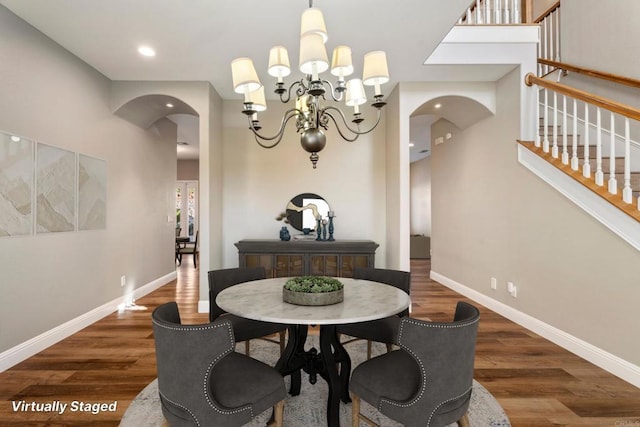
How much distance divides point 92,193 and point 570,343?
4.85m

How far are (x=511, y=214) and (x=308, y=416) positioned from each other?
10.0 ft

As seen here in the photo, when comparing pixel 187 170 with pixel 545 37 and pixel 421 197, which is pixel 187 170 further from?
pixel 545 37

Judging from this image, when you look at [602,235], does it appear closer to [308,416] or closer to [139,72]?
[308,416]

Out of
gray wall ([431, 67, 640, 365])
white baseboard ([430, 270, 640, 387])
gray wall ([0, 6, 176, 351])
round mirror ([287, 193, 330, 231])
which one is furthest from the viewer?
round mirror ([287, 193, 330, 231])

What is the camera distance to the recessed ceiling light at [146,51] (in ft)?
10.3

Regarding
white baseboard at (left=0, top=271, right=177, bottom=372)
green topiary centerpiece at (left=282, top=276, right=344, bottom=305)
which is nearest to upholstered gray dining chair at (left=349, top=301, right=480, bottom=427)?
green topiary centerpiece at (left=282, top=276, right=344, bottom=305)

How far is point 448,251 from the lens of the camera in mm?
5367

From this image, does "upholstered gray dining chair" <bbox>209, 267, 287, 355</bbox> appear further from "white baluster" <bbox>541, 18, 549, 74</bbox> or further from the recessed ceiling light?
"white baluster" <bbox>541, 18, 549, 74</bbox>

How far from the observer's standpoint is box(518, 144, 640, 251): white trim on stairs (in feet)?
7.72

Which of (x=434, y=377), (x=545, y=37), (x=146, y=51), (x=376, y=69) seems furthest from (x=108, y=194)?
(x=545, y=37)

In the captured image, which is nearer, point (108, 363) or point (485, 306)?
point (108, 363)

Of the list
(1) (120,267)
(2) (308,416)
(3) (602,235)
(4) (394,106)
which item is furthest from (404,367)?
(1) (120,267)

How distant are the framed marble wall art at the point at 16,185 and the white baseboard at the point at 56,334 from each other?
2.97 feet

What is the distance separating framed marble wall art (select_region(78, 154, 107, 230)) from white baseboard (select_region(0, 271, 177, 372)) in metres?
0.92
